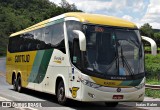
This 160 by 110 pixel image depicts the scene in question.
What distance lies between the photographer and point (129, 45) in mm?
12359

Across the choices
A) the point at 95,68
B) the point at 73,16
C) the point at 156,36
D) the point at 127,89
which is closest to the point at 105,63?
the point at 95,68

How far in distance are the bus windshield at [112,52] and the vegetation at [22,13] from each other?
84.9 metres

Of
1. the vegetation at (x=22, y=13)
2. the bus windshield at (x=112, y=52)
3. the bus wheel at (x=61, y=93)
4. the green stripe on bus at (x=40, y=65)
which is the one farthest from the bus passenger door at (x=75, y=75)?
the vegetation at (x=22, y=13)

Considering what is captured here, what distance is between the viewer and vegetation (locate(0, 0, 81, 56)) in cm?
11414

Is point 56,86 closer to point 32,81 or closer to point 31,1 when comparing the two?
point 32,81

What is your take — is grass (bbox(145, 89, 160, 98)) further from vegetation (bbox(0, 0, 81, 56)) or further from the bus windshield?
vegetation (bbox(0, 0, 81, 56))

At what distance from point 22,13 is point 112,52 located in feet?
404

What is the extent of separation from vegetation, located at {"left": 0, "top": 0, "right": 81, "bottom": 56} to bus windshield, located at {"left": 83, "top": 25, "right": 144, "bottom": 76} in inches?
3343

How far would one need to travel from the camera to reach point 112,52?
39.4ft

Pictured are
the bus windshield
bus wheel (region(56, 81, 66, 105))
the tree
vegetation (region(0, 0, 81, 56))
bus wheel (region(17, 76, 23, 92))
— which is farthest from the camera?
the tree

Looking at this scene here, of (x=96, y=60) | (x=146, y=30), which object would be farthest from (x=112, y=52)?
(x=146, y=30)

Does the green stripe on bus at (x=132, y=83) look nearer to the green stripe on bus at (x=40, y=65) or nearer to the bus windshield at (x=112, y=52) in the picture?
the bus windshield at (x=112, y=52)

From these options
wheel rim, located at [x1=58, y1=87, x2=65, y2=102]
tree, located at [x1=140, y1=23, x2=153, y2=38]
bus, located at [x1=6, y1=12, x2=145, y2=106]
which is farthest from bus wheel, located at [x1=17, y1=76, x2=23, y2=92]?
tree, located at [x1=140, y1=23, x2=153, y2=38]

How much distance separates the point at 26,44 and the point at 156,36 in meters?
108
